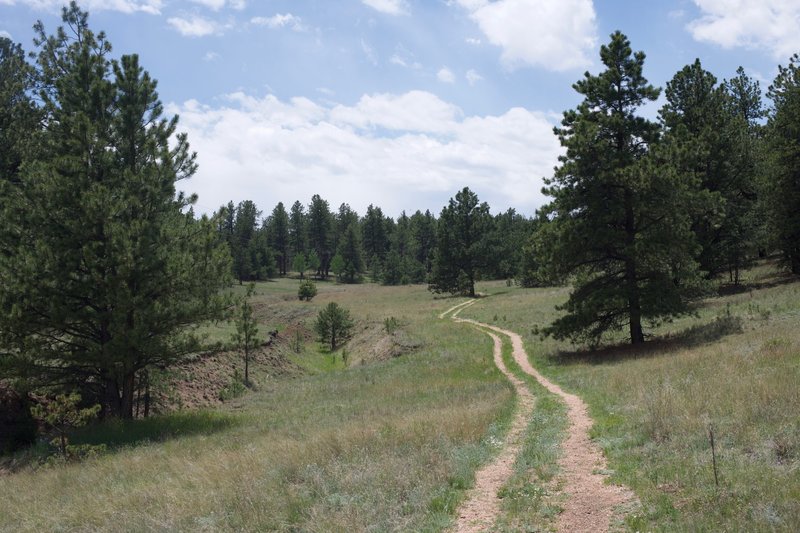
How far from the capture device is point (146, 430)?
1822 cm

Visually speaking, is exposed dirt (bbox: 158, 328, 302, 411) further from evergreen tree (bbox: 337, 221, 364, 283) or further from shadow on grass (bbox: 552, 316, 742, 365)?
evergreen tree (bbox: 337, 221, 364, 283)

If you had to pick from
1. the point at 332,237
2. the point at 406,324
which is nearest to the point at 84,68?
the point at 406,324

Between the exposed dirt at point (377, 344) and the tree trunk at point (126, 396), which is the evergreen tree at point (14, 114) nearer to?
the tree trunk at point (126, 396)

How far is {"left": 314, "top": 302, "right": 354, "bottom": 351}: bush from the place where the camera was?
160 ft

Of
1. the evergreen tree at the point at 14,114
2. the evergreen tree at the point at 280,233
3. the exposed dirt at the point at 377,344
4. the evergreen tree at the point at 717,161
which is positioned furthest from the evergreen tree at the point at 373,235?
the evergreen tree at the point at 14,114

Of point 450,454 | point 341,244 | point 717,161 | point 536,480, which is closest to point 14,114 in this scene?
point 450,454

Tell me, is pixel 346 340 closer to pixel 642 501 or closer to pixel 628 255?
pixel 628 255

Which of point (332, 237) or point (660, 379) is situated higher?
point (332, 237)

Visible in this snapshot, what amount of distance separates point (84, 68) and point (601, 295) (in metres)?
22.5

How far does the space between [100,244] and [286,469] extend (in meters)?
11.5

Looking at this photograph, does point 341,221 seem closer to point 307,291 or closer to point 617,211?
point 307,291

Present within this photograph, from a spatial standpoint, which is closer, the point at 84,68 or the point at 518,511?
the point at 518,511

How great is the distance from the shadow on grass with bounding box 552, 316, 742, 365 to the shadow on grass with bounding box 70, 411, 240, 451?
14.4m

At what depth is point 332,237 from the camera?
5364 inches
